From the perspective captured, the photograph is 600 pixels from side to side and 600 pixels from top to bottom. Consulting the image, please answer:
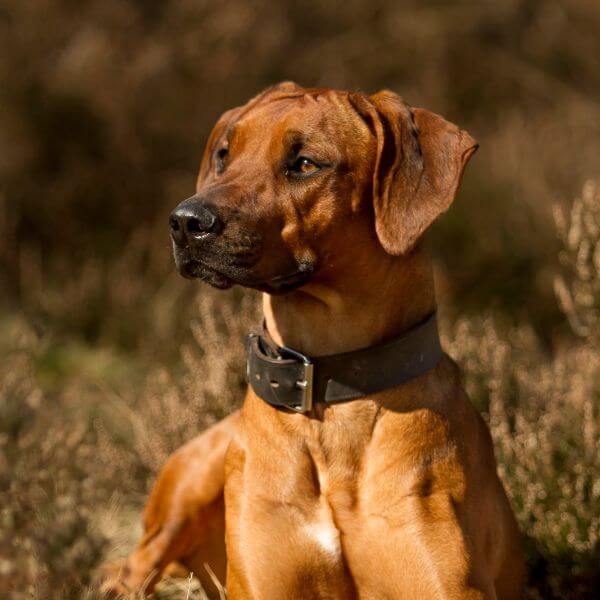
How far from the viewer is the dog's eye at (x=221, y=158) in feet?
11.2

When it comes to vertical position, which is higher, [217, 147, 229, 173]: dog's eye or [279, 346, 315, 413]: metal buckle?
[217, 147, 229, 173]: dog's eye

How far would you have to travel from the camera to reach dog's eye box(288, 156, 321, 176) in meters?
3.12

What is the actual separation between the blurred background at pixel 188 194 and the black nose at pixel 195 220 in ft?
3.72

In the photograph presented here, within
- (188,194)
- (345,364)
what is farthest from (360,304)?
(188,194)

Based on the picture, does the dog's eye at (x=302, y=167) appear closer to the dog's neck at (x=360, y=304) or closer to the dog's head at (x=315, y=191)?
the dog's head at (x=315, y=191)

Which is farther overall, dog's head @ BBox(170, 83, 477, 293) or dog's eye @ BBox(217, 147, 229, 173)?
dog's eye @ BBox(217, 147, 229, 173)

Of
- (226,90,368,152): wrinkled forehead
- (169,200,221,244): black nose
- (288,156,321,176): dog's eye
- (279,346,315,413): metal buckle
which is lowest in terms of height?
(279,346,315,413): metal buckle

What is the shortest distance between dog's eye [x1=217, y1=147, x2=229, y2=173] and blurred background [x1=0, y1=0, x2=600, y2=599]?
117cm

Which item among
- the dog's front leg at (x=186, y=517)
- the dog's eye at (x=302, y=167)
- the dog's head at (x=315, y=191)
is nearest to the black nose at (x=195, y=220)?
the dog's head at (x=315, y=191)

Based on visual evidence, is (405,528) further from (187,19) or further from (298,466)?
(187,19)

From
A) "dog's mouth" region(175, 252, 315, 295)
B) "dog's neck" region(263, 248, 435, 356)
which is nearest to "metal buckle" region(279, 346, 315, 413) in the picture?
"dog's neck" region(263, 248, 435, 356)

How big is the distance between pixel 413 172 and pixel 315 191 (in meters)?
0.31

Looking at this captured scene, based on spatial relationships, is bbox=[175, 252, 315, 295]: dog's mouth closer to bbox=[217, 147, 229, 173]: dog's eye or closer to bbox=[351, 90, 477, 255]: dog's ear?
bbox=[351, 90, 477, 255]: dog's ear

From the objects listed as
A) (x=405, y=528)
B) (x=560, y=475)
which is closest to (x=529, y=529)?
(x=560, y=475)
